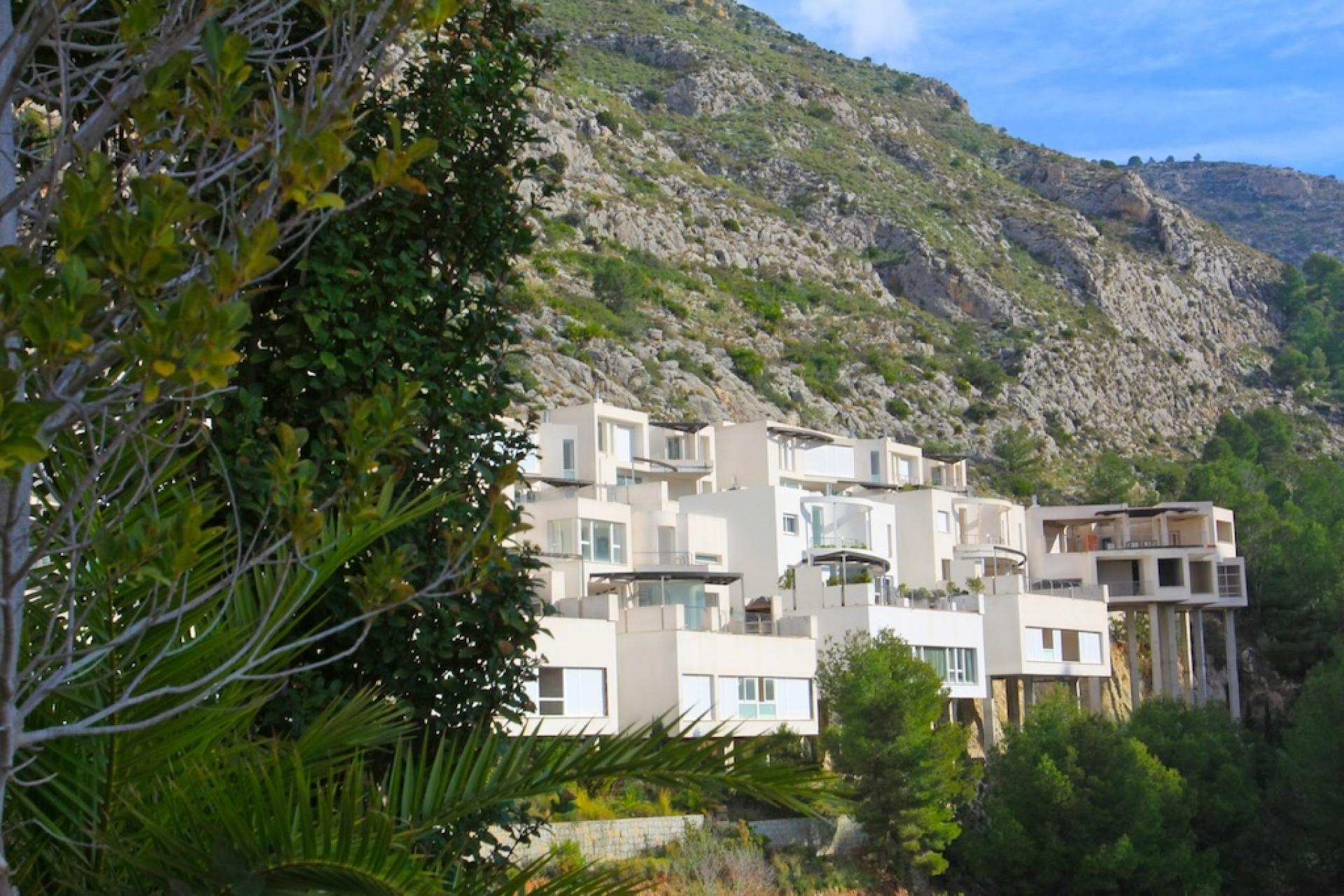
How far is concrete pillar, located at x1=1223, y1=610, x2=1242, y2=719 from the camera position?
5919 cm

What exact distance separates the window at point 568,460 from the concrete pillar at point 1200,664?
22415 mm

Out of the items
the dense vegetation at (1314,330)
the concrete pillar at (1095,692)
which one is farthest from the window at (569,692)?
the dense vegetation at (1314,330)

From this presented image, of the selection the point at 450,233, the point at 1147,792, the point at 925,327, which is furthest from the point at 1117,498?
the point at 450,233

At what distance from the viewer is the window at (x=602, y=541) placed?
48094 millimetres

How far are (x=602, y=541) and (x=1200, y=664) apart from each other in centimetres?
2454

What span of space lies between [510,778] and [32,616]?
160cm

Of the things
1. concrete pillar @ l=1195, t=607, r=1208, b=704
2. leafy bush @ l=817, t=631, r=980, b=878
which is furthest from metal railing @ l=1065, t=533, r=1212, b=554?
leafy bush @ l=817, t=631, r=980, b=878

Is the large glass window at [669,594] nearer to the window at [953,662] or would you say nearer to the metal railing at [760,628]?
the metal railing at [760,628]

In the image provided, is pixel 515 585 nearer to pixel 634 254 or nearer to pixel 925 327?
pixel 634 254

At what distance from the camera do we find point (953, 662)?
46500mm

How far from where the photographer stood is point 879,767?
3891 cm

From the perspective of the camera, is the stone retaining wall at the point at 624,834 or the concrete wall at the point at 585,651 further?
the concrete wall at the point at 585,651

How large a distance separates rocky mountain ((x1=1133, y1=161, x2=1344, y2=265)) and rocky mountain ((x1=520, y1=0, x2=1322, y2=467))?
37581 millimetres

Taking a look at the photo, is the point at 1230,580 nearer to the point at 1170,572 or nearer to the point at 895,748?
the point at 1170,572
